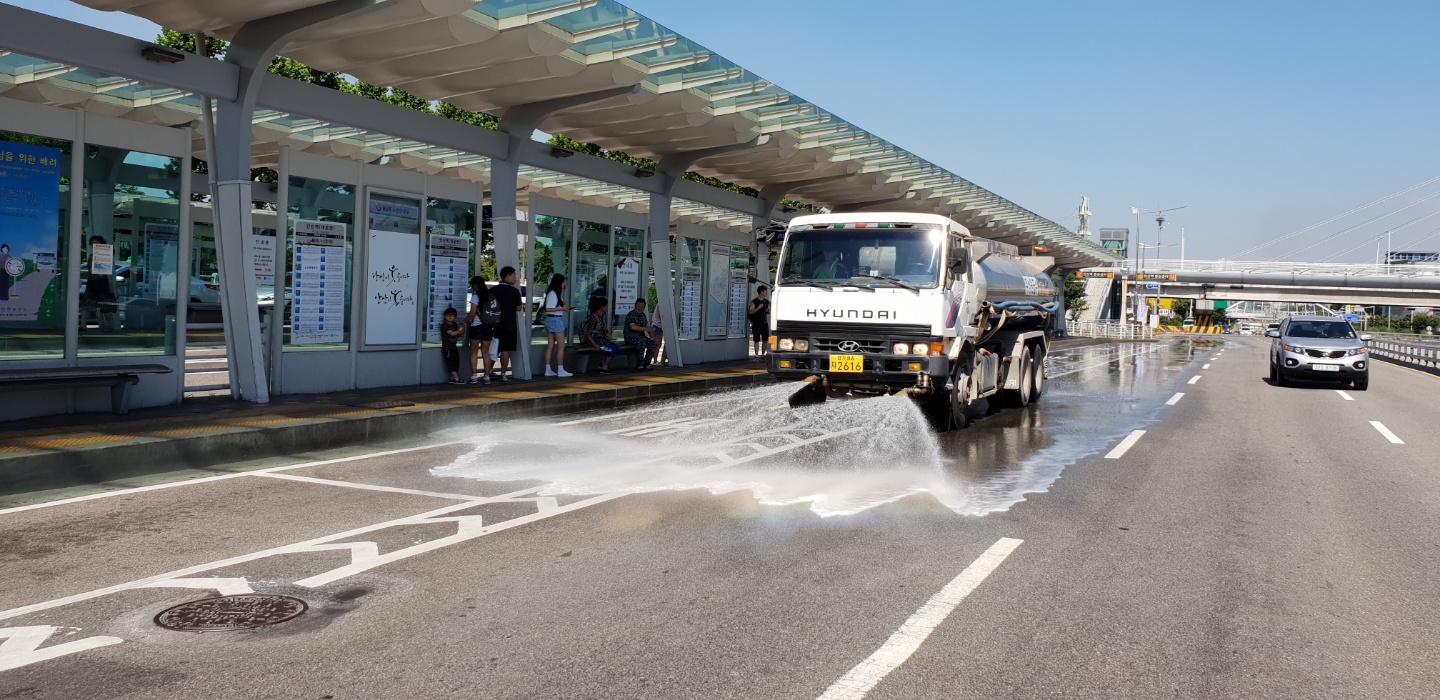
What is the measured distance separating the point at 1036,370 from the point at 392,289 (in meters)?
9.73

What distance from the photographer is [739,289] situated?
76.3 feet

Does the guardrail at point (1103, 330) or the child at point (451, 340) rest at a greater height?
the guardrail at point (1103, 330)

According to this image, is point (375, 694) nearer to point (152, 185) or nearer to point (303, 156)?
point (152, 185)

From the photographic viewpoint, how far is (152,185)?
1087cm

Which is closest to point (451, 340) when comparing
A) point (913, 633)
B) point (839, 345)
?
point (839, 345)

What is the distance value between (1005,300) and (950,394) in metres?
3.05

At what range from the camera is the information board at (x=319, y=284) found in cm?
1266

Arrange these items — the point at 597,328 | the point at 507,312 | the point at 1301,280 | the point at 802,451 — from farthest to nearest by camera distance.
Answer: the point at 1301,280 < the point at 597,328 < the point at 507,312 < the point at 802,451

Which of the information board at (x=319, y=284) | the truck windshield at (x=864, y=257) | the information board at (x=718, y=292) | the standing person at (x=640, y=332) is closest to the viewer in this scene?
the truck windshield at (x=864, y=257)

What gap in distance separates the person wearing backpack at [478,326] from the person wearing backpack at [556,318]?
4.79 feet

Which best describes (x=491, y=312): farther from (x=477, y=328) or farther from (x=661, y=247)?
(x=661, y=247)

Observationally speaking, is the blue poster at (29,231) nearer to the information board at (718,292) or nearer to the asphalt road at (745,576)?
the asphalt road at (745,576)

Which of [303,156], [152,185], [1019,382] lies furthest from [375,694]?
[1019,382]

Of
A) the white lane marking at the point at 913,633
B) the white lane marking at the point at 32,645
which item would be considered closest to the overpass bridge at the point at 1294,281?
the white lane marking at the point at 913,633
